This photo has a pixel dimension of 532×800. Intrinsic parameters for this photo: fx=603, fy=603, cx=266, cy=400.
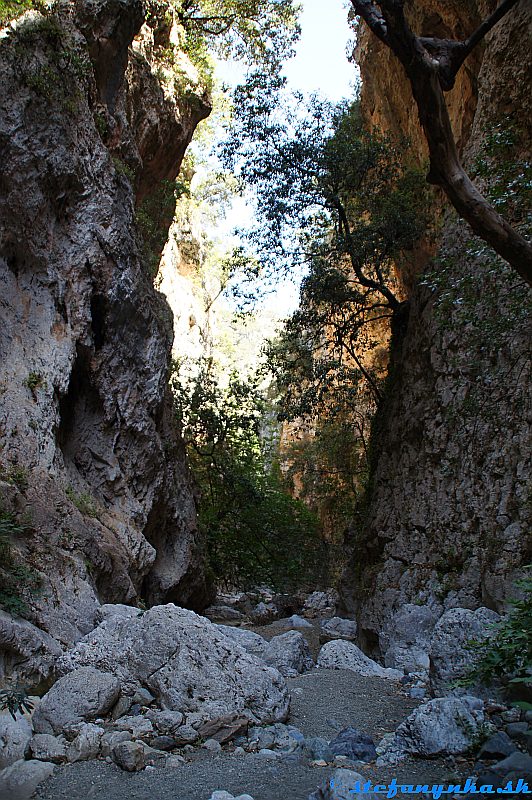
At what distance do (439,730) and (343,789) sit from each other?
119 centimetres

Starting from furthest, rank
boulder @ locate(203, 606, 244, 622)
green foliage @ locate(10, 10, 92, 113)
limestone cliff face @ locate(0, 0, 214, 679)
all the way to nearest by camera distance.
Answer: boulder @ locate(203, 606, 244, 622) < green foliage @ locate(10, 10, 92, 113) < limestone cliff face @ locate(0, 0, 214, 679)

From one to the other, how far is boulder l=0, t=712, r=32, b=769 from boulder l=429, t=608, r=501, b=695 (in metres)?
3.82

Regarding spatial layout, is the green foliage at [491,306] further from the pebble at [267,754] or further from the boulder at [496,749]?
the pebble at [267,754]

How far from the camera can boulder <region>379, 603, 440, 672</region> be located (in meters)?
8.89

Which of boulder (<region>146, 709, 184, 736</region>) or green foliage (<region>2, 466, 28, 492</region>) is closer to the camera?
boulder (<region>146, 709, 184, 736</region>)

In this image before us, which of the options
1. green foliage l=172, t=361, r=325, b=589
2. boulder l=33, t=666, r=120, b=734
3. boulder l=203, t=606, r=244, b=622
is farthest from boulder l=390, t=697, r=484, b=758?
green foliage l=172, t=361, r=325, b=589

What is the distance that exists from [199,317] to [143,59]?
15.4 metres

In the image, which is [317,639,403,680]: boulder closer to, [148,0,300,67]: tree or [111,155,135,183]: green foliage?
[111,155,135,183]: green foliage

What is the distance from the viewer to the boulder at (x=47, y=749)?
4496 mm

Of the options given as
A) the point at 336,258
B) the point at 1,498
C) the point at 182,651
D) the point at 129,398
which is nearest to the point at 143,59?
the point at 336,258

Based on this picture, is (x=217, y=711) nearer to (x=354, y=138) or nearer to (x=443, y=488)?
(x=443, y=488)

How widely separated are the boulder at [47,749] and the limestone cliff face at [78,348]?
58.9 inches

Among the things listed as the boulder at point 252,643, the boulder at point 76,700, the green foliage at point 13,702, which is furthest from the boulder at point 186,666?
the boulder at point 252,643

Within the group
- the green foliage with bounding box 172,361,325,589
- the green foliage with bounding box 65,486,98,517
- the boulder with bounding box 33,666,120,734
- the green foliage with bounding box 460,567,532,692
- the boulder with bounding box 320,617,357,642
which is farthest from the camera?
the green foliage with bounding box 172,361,325,589
